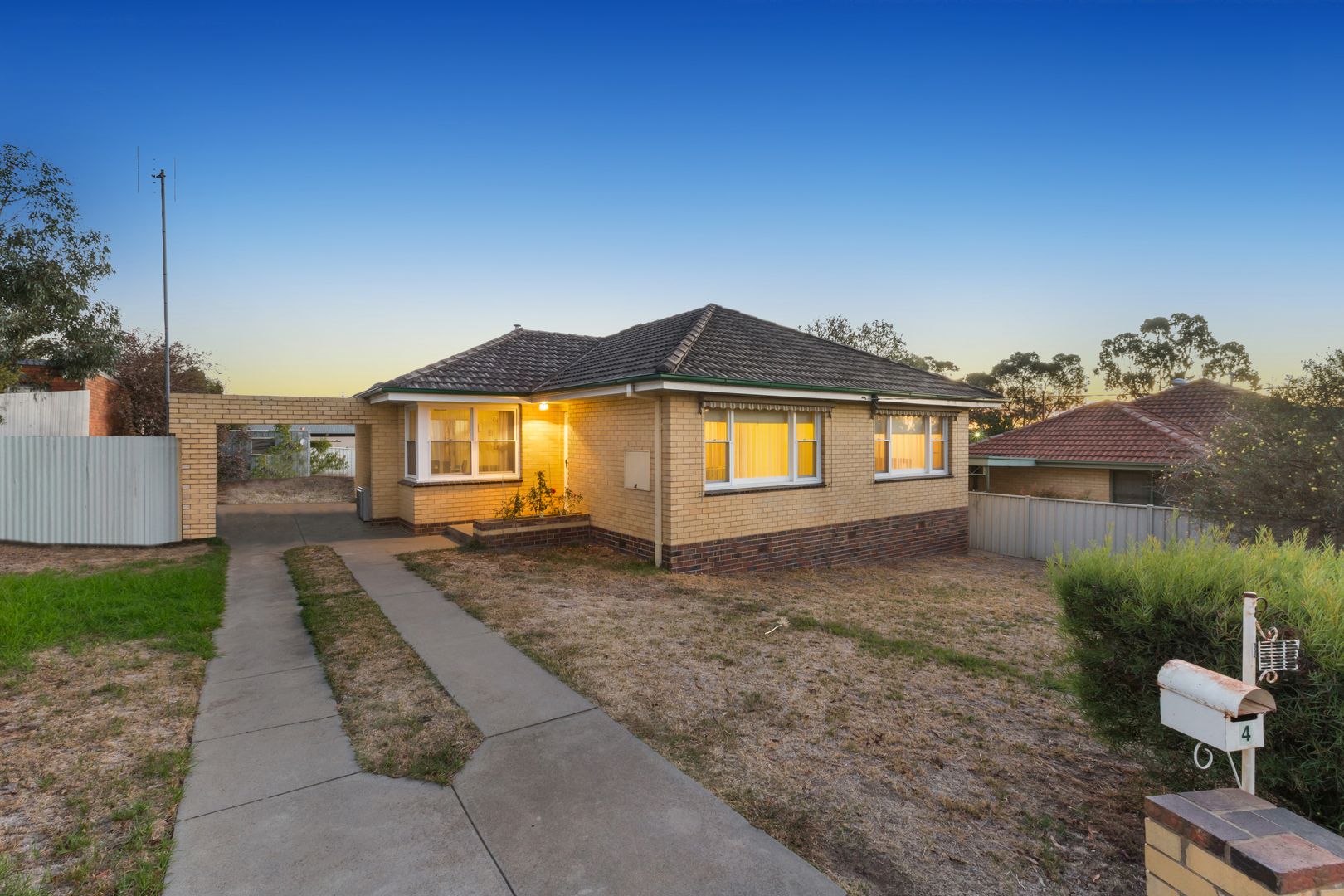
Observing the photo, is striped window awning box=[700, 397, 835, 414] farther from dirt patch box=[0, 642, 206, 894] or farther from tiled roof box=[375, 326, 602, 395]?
dirt patch box=[0, 642, 206, 894]

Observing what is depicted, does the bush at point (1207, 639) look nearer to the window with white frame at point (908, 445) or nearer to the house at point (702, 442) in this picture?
the house at point (702, 442)

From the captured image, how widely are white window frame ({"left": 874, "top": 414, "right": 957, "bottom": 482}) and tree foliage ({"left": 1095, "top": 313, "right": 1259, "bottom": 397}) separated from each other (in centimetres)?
3358

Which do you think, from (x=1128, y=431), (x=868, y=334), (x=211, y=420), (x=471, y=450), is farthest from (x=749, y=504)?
(x=868, y=334)

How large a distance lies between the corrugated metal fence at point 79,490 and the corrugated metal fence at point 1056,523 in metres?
17.0

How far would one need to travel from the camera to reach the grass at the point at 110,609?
5.78 m

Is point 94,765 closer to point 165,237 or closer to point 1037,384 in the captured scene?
point 165,237

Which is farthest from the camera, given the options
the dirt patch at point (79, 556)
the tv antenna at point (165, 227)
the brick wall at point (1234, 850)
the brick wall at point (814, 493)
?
the tv antenna at point (165, 227)

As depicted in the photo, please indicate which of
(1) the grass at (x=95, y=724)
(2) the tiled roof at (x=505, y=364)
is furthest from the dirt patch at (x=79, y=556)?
(2) the tiled roof at (x=505, y=364)

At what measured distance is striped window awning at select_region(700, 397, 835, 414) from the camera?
9.93 m

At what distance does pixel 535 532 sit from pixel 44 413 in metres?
13.5

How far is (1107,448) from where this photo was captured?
15.9 meters

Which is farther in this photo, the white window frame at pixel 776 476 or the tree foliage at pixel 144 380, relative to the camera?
the tree foliage at pixel 144 380

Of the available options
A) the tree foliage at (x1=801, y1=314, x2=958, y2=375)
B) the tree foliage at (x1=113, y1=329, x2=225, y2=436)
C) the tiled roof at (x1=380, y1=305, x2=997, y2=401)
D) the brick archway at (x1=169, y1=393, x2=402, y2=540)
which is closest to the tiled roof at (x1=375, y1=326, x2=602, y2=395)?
the tiled roof at (x1=380, y1=305, x2=997, y2=401)

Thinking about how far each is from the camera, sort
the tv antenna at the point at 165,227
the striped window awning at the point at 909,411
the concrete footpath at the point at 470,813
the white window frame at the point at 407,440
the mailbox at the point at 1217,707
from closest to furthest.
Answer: the mailbox at the point at 1217,707, the concrete footpath at the point at 470,813, the striped window awning at the point at 909,411, the white window frame at the point at 407,440, the tv antenna at the point at 165,227
